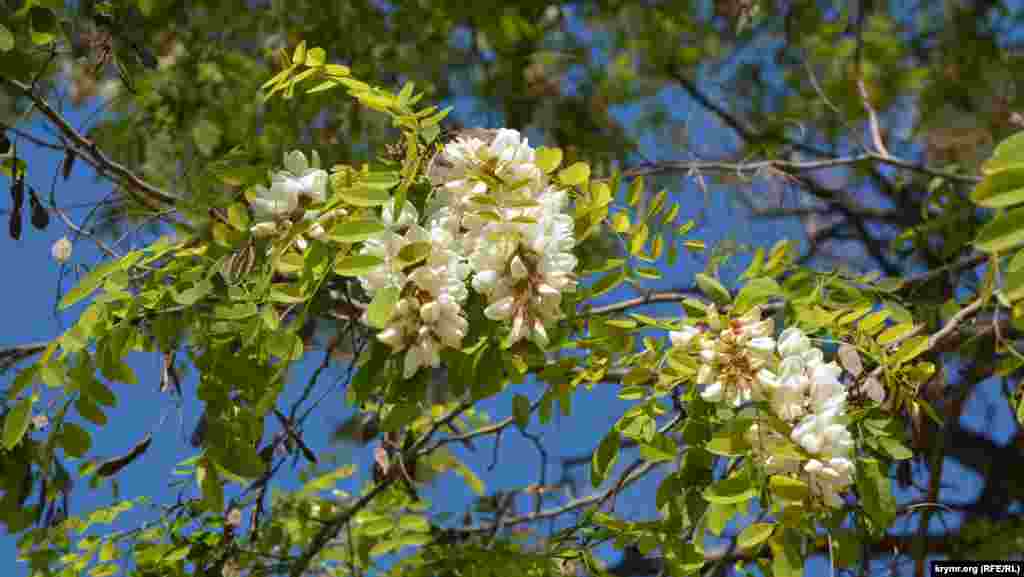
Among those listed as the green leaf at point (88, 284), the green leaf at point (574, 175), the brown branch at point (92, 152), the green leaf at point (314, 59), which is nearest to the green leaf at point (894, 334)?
the green leaf at point (574, 175)

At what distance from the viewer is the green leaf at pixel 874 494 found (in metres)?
1.71

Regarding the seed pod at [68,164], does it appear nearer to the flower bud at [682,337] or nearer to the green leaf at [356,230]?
the green leaf at [356,230]

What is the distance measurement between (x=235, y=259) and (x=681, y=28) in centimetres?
392

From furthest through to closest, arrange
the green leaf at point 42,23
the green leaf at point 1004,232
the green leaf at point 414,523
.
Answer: the green leaf at point 414,523, the green leaf at point 42,23, the green leaf at point 1004,232

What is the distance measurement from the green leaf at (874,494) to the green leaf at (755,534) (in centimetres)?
17

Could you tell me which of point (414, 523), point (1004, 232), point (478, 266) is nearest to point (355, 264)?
point (478, 266)

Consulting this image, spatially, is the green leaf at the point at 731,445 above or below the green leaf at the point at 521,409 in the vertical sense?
below

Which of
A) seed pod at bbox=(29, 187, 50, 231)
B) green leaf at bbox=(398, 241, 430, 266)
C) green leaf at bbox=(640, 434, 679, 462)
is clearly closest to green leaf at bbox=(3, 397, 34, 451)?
seed pod at bbox=(29, 187, 50, 231)

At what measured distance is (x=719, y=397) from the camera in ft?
5.41

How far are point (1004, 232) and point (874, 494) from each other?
592 mm

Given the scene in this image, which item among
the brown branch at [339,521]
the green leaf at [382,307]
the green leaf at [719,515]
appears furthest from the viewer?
the brown branch at [339,521]

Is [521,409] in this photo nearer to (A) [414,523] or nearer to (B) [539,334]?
(B) [539,334]

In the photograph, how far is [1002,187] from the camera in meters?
1.26

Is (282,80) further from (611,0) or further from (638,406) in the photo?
(611,0)
